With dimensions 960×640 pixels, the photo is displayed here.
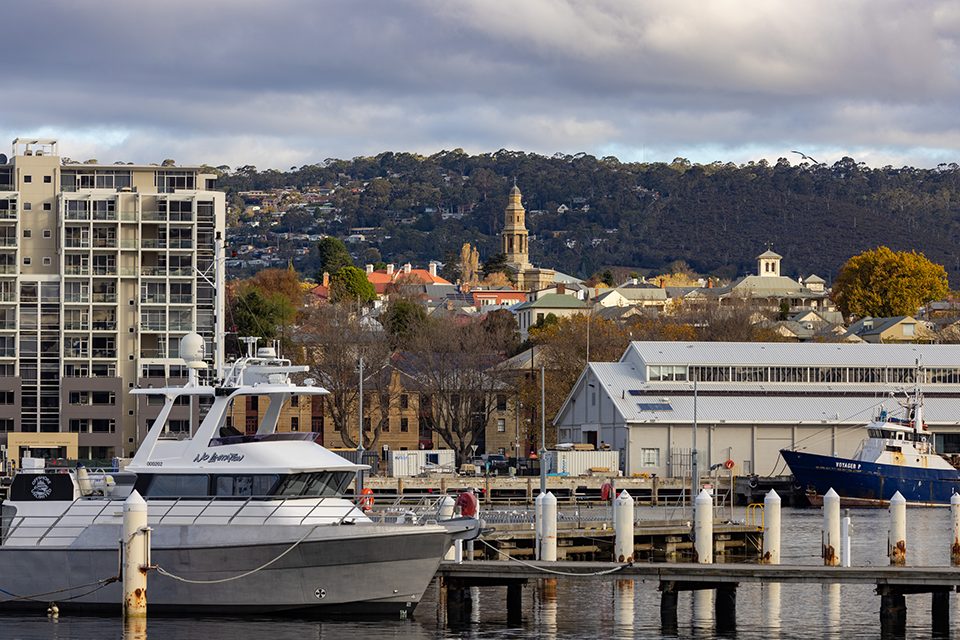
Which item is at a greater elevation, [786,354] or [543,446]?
[786,354]

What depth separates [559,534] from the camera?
2041 inches

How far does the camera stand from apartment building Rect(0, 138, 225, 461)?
112m

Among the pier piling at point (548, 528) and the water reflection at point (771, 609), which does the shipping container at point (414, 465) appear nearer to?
the water reflection at point (771, 609)

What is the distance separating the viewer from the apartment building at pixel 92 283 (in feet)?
367

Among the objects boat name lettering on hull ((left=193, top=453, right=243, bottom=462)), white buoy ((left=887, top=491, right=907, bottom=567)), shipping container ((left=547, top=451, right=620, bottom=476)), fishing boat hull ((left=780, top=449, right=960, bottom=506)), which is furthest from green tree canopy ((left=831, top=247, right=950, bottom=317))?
boat name lettering on hull ((left=193, top=453, right=243, bottom=462))

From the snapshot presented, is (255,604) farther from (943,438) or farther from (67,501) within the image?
(943,438)

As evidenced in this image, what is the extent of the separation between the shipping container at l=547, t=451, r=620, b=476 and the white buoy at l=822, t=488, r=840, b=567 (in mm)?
49972

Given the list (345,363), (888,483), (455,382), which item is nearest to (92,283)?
(345,363)

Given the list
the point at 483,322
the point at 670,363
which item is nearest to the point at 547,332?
the point at 483,322

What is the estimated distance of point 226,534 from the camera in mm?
37781

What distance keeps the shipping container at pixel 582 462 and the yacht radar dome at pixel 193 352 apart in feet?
189

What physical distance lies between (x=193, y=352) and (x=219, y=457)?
2780mm

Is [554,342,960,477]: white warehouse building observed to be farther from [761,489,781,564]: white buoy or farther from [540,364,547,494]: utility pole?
[761,489,781,564]: white buoy

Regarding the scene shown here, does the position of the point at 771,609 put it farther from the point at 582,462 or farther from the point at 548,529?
the point at 582,462
